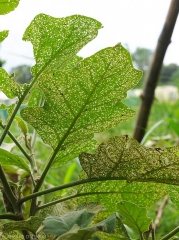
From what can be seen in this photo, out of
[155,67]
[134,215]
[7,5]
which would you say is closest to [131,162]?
[134,215]

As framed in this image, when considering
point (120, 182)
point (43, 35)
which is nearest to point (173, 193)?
point (120, 182)

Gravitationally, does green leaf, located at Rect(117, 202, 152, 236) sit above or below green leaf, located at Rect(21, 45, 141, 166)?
below

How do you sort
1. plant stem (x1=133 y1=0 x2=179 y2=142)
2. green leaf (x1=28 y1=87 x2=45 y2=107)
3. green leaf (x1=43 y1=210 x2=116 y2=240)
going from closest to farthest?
green leaf (x1=43 y1=210 x2=116 y2=240), green leaf (x1=28 y1=87 x2=45 y2=107), plant stem (x1=133 y1=0 x2=179 y2=142)

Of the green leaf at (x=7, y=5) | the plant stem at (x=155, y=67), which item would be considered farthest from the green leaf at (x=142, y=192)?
the plant stem at (x=155, y=67)

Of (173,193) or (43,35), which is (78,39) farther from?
(173,193)

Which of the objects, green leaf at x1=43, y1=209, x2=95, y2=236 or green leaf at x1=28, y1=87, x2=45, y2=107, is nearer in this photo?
green leaf at x1=43, y1=209, x2=95, y2=236

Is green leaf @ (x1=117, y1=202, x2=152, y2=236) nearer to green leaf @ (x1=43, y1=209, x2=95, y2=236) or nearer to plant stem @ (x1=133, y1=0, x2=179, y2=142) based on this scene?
green leaf @ (x1=43, y1=209, x2=95, y2=236)

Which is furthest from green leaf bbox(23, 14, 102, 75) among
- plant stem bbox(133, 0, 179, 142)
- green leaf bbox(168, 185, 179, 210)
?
plant stem bbox(133, 0, 179, 142)

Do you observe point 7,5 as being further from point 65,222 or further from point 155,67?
point 155,67
